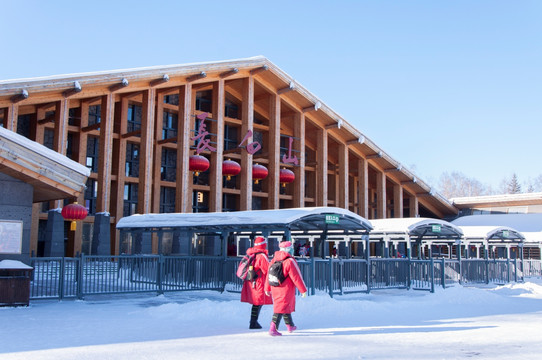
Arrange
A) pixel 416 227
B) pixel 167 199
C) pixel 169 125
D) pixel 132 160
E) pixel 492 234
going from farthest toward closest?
pixel 169 125, pixel 167 199, pixel 132 160, pixel 492 234, pixel 416 227

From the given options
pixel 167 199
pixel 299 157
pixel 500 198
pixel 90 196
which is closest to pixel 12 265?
pixel 90 196

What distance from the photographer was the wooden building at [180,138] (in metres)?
26.6

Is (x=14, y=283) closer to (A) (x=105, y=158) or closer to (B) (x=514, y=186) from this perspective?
(A) (x=105, y=158)

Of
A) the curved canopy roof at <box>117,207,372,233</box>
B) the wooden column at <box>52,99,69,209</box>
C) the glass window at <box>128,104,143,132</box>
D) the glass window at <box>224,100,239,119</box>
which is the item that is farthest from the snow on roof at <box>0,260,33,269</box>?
the glass window at <box>224,100,239,119</box>

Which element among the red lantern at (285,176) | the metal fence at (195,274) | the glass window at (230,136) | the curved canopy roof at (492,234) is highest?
the glass window at (230,136)

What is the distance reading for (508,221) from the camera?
128ft

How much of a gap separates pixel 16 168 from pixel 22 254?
2103 millimetres

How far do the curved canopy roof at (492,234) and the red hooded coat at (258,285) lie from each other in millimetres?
18197

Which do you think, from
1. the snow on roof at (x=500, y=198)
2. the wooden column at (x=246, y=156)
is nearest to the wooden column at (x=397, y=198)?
the snow on roof at (x=500, y=198)

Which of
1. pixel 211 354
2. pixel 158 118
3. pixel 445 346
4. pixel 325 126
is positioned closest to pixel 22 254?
pixel 211 354

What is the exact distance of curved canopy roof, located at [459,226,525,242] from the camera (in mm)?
26328

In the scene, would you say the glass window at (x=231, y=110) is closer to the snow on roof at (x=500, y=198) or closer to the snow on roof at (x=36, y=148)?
the snow on roof at (x=500, y=198)

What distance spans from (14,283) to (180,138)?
1678cm

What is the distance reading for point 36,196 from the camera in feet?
54.5
